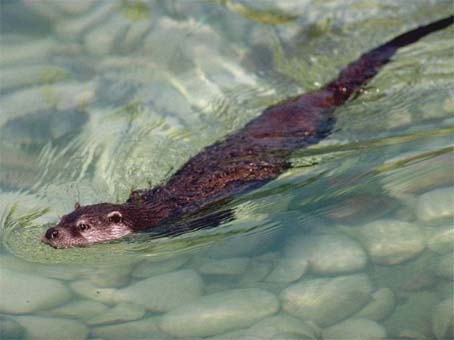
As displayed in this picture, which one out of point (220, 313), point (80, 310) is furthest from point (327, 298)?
point (80, 310)

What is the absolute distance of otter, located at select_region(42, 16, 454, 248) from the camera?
528 cm

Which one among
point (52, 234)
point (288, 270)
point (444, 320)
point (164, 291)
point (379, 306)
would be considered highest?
point (52, 234)

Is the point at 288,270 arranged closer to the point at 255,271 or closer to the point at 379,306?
the point at 255,271

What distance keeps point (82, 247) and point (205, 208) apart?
855mm

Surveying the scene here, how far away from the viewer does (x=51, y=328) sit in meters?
4.39

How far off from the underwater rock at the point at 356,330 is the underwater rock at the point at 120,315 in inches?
41.0

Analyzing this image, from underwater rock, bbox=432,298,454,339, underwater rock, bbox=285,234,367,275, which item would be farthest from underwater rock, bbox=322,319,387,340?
underwater rock, bbox=285,234,367,275

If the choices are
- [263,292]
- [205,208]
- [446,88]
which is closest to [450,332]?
[263,292]

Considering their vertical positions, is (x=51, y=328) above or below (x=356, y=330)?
above

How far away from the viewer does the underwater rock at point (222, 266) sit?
469cm

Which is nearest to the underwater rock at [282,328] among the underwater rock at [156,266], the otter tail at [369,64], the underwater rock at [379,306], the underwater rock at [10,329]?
the underwater rock at [379,306]

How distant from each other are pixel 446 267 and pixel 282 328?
40.3 inches

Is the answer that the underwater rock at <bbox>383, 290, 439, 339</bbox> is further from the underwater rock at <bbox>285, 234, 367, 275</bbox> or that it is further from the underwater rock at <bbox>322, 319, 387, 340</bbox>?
the underwater rock at <bbox>285, 234, 367, 275</bbox>

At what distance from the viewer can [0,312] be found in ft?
15.0
